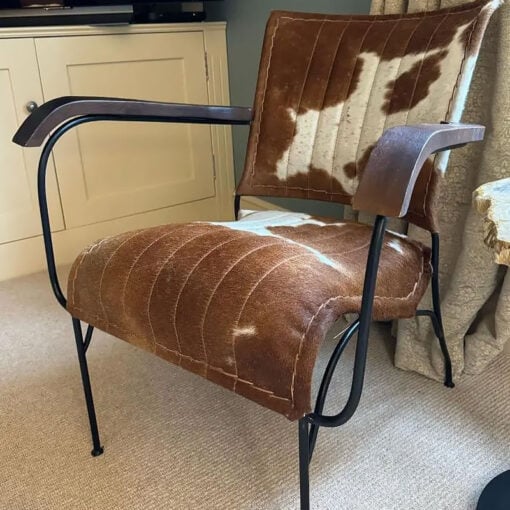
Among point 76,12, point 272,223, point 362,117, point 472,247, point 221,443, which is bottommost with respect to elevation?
point 221,443

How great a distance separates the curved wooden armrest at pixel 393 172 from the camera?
0.56 m

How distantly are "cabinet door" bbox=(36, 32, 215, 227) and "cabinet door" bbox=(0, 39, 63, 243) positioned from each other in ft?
0.12

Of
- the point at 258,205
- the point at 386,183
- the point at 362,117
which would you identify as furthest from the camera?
the point at 258,205

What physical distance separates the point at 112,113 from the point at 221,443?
0.65 metres

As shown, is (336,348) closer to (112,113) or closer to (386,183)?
(386,183)

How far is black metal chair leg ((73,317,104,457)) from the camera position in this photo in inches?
37.2

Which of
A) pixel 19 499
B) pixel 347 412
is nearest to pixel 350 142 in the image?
pixel 347 412

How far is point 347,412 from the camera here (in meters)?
0.68

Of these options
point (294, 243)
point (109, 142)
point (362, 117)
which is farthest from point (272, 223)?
point (109, 142)

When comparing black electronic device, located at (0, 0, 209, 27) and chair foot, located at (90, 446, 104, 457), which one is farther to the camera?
black electronic device, located at (0, 0, 209, 27)

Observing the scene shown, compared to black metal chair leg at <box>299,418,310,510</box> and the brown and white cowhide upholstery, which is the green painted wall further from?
black metal chair leg at <box>299,418,310,510</box>

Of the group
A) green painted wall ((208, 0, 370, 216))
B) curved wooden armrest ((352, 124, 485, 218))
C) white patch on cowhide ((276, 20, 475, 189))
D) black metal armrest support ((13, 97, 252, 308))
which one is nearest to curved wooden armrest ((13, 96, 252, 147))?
black metal armrest support ((13, 97, 252, 308))

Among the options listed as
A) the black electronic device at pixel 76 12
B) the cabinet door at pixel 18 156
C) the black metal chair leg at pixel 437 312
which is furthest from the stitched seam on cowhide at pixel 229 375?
the black electronic device at pixel 76 12

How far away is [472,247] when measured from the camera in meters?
1.13
